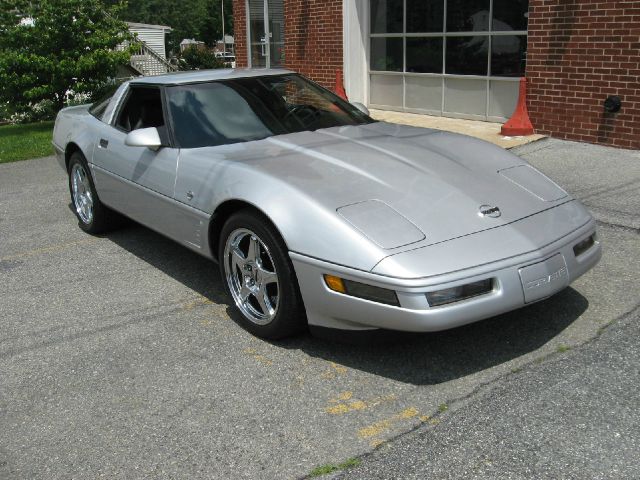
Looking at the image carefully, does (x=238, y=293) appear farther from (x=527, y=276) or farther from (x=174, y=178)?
(x=527, y=276)

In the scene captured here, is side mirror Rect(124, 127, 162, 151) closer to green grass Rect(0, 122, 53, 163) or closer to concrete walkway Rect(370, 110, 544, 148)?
concrete walkway Rect(370, 110, 544, 148)

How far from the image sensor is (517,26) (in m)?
9.98

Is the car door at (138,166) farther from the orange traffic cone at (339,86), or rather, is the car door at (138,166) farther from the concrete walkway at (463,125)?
the orange traffic cone at (339,86)

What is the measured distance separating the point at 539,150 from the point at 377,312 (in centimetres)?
606

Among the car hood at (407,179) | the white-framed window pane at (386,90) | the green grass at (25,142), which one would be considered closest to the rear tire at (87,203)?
the car hood at (407,179)

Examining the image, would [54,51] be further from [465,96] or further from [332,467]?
[332,467]

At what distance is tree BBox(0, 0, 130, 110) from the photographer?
44.0 ft

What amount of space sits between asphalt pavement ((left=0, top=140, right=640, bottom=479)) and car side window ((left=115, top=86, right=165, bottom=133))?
1166mm

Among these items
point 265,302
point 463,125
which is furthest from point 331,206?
point 463,125

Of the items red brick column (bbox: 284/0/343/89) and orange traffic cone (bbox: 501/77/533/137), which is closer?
orange traffic cone (bbox: 501/77/533/137)

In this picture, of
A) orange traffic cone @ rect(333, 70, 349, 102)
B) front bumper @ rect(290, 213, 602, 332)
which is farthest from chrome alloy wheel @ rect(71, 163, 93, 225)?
orange traffic cone @ rect(333, 70, 349, 102)

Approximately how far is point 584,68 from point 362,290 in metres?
6.65

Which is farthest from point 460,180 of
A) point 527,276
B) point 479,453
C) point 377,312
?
point 479,453

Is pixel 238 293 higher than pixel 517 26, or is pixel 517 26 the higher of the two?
pixel 517 26
